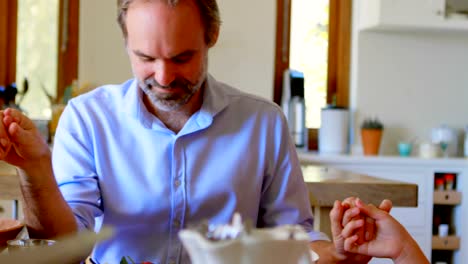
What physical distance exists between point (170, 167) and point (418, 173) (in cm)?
243

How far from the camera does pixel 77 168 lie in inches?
54.0

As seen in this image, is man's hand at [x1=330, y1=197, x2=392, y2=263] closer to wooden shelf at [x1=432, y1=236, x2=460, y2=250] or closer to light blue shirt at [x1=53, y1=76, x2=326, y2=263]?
light blue shirt at [x1=53, y1=76, x2=326, y2=263]

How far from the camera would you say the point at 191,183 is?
138 cm

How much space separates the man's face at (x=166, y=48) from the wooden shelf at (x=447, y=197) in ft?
8.29

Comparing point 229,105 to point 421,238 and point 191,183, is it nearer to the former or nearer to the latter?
point 191,183

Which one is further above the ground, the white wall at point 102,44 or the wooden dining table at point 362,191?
the white wall at point 102,44

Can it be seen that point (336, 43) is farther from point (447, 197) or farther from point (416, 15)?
point (447, 197)

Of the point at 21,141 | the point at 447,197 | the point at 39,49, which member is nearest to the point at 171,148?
the point at 21,141

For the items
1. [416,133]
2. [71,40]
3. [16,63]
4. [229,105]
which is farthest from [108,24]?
[229,105]

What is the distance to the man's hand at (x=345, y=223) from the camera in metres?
1.04

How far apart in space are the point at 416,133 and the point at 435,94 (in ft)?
0.84

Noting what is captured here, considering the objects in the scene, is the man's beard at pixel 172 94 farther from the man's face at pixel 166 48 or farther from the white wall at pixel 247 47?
the white wall at pixel 247 47

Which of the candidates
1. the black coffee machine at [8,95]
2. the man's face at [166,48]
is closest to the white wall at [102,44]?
the black coffee machine at [8,95]

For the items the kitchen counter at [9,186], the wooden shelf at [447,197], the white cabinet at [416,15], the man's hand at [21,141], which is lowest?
the wooden shelf at [447,197]
